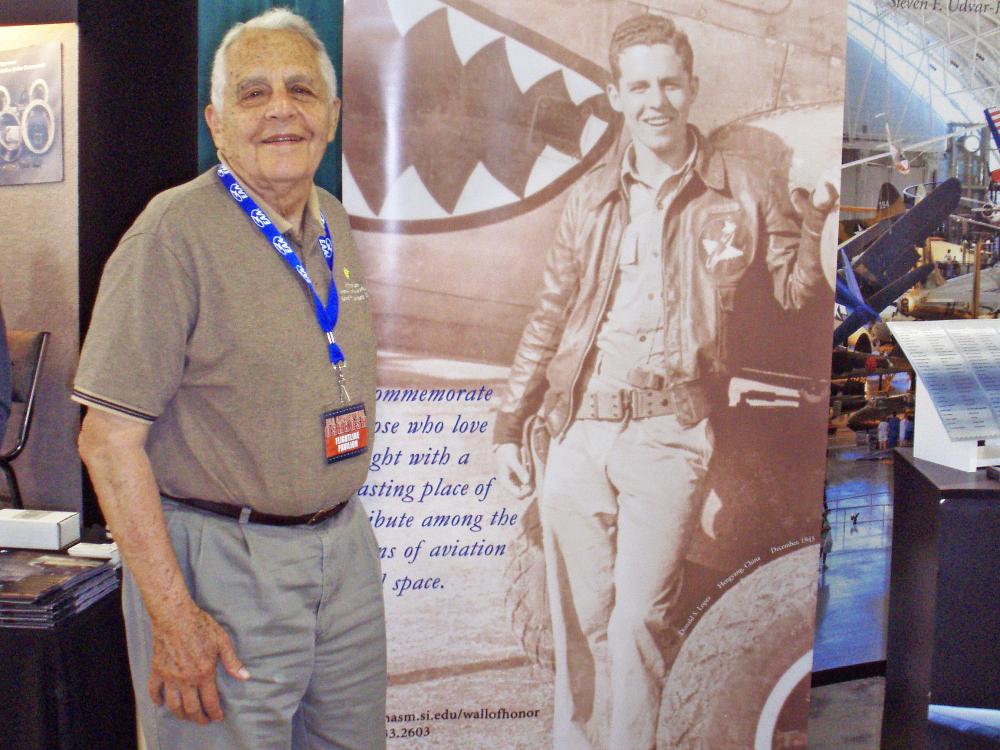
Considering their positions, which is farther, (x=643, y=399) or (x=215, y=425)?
(x=643, y=399)

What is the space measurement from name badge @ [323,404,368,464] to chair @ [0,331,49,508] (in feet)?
6.39

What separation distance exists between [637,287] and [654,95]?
47cm

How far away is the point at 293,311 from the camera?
1.51 metres

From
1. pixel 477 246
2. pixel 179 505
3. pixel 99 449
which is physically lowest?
pixel 179 505

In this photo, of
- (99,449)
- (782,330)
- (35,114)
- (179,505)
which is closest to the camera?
(99,449)

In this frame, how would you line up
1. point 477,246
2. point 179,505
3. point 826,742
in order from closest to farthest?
point 179,505 < point 477,246 < point 826,742

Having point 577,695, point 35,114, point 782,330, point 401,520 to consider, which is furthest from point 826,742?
point 35,114

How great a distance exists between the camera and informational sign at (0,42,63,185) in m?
3.12

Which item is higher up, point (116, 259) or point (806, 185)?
point (806, 185)

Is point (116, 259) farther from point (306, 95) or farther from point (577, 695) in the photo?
point (577, 695)

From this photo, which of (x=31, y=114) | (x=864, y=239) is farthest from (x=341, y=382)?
(x=31, y=114)

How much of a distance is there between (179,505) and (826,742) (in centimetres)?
235

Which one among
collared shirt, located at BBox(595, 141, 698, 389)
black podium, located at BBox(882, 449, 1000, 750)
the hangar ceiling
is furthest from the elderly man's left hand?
the hangar ceiling

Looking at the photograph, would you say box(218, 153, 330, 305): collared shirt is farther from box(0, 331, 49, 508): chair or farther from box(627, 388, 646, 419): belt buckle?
box(0, 331, 49, 508): chair
